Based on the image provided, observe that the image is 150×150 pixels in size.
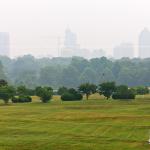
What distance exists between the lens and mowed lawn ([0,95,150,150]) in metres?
43.3

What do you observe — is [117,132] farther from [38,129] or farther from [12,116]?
[12,116]

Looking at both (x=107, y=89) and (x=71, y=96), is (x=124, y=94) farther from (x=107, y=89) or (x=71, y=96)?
(x=71, y=96)

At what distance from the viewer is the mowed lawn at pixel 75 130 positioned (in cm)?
4334

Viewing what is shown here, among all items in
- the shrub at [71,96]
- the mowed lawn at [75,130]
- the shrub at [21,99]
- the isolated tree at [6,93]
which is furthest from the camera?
the shrub at [71,96]

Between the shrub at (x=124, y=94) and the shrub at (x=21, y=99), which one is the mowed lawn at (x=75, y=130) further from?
the shrub at (x=21, y=99)

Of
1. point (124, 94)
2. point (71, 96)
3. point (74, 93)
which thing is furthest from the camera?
point (74, 93)

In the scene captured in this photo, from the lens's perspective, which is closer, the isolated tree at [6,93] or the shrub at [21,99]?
the isolated tree at [6,93]

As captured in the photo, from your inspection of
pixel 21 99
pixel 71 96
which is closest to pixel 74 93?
pixel 71 96

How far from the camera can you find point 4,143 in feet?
146

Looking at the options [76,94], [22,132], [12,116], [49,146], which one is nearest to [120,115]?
[12,116]

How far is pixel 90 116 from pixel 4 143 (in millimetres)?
27257

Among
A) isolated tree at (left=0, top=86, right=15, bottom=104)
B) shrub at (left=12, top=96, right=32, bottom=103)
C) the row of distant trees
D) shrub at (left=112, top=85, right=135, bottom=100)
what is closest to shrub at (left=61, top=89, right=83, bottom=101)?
the row of distant trees

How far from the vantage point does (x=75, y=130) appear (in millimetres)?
54125

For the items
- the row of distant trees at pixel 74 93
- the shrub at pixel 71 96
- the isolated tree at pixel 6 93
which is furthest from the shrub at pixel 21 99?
the shrub at pixel 71 96
